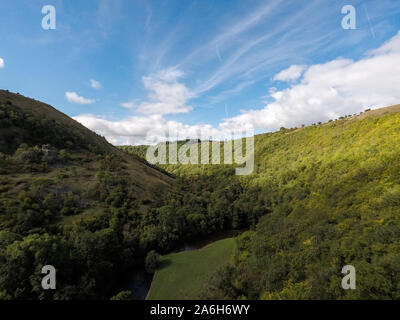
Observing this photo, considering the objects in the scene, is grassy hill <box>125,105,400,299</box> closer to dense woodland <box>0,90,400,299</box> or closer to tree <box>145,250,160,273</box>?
dense woodland <box>0,90,400,299</box>

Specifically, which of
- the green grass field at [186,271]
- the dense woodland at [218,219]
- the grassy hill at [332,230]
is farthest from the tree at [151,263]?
the grassy hill at [332,230]

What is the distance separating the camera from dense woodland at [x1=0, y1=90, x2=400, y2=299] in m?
23.3

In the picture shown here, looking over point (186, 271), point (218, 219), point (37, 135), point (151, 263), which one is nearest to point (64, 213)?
point (151, 263)

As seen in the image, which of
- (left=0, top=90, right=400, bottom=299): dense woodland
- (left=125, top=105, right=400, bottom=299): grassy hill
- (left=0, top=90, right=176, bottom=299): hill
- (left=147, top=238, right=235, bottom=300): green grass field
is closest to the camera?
(left=125, top=105, right=400, bottom=299): grassy hill

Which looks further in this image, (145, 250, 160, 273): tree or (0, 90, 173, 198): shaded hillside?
(0, 90, 173, 198): shaded hillside

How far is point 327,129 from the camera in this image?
287 feet

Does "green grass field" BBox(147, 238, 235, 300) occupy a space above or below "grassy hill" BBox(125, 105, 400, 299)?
below

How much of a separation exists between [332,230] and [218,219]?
40.2m

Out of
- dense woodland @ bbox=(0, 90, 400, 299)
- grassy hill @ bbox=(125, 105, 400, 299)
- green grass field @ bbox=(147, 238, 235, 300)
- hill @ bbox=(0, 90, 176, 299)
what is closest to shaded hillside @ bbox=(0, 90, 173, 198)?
hill @ bbox=(0, 90, 176, 299)

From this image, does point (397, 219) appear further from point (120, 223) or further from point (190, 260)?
point (120, 223)

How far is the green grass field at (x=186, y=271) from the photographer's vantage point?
106 ft

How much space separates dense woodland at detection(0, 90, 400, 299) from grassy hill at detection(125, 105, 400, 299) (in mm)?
171
